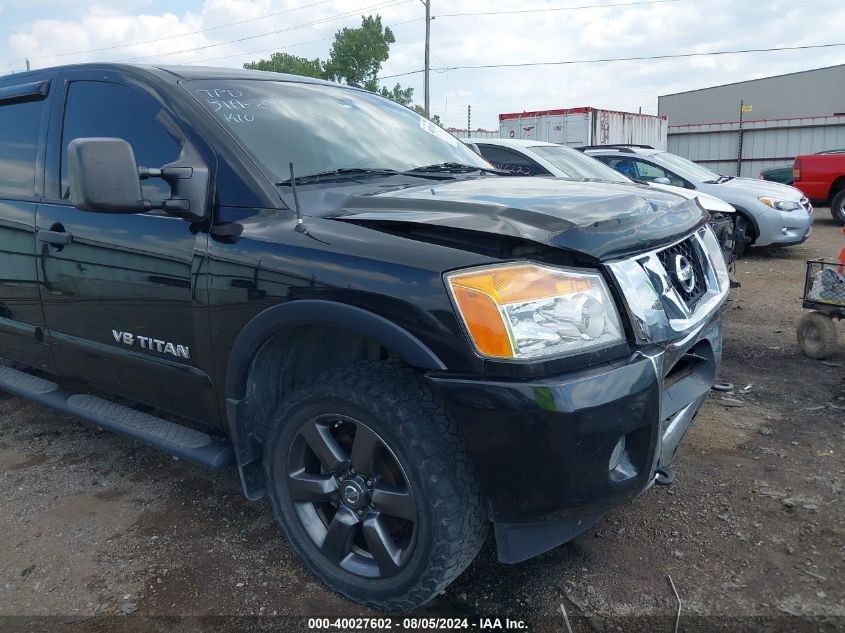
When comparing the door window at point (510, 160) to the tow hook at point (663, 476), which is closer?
the tow hook at point (663, 476)

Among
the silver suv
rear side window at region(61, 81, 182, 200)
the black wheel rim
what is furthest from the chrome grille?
the silver suv

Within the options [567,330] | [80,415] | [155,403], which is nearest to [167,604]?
[155,403]

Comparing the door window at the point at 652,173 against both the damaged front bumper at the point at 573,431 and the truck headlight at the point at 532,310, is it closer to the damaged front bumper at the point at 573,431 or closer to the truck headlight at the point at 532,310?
the damaged front bumper at the point at 573,431

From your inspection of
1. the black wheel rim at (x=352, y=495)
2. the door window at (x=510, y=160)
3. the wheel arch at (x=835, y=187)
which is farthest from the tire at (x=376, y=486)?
the wheel arch at (x=835, y=187)

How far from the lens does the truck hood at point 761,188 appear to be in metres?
9.37

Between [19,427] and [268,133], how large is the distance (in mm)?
2631

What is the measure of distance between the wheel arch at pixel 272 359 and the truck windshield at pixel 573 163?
18.8 feet

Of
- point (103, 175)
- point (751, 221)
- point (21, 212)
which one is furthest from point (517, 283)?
point (751, 221)

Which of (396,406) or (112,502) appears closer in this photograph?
(396,406)

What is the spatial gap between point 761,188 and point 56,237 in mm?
9367

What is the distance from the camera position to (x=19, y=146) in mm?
3361

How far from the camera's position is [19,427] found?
4.04 m

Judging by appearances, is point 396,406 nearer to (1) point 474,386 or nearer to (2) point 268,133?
(1) point 474,386

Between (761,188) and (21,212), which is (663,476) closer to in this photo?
(21,212)
